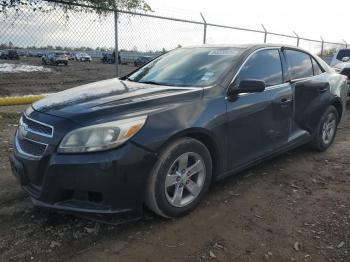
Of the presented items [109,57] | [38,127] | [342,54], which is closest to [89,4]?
[109,57]

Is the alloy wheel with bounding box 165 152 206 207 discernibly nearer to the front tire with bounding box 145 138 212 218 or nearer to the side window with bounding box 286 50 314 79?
the front tire with bounding box 145 138 212 218

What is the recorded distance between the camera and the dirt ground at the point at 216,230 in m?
3.05

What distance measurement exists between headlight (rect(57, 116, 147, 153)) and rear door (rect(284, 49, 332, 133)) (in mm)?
2638

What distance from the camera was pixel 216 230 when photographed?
341cm

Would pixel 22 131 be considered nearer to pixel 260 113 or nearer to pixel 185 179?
pixel 185 179

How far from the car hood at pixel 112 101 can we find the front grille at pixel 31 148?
291 mm

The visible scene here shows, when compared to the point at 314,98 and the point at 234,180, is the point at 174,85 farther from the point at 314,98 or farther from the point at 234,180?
the point at 314,98

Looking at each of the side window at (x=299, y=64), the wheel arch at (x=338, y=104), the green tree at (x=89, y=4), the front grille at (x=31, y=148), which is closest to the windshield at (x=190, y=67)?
the side window at (x=299, y=64)

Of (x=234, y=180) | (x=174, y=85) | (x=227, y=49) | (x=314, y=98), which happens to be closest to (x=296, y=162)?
(x=314, y=98)

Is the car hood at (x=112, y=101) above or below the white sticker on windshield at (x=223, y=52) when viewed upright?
below

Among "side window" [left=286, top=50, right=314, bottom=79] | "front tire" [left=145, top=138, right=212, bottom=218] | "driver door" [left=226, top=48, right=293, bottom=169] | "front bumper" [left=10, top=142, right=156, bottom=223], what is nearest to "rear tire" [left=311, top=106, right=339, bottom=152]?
"side window" [left=286, top=50, right=314, bottom=79]

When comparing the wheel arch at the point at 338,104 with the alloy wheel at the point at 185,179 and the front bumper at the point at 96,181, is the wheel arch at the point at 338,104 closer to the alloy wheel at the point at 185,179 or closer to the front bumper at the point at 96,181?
the alloy wheel at the point at 185,179

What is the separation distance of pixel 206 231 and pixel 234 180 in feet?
4.28

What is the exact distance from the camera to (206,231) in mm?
3391
